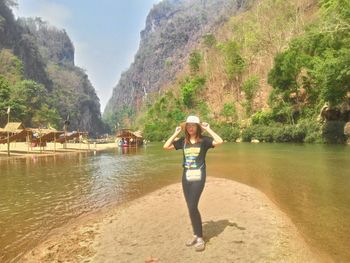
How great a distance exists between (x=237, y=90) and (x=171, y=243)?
268 ft

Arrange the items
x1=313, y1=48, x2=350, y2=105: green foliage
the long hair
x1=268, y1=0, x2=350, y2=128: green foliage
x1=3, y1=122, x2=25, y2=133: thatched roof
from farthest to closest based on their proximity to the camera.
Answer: x1=3, y1=122, x2=25, y2=133: thatched roof → x1=268, y1=0, x2=350, y2=128: green foliage → x1=313, y1=48, x2=350, y2=105: green foliage → the long hair

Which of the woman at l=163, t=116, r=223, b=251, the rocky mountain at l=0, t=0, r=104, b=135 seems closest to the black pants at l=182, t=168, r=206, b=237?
the woman at l=163, t=116, r=223, b=251

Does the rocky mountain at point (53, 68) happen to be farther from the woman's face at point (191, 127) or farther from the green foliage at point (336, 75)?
the woman's face at point (191, 127)

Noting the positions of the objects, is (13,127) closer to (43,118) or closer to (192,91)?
(43,118)

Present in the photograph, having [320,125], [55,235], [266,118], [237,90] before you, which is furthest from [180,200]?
[237,90]

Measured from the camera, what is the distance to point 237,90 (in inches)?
3391

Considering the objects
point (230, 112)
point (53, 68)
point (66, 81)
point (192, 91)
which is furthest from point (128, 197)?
point (53, 68)

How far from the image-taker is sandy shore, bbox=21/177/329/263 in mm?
5969

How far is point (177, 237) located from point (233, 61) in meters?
81.4

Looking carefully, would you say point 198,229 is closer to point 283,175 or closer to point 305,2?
point 283,175

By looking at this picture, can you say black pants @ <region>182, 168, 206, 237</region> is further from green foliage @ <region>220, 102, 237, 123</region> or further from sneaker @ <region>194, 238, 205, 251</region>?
green foliage @ <region>220, 102, 237, 123</region>

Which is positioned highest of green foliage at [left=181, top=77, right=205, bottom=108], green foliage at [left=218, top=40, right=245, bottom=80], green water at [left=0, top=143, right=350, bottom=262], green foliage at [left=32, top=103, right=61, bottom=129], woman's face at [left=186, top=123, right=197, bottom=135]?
green foliage at [left=218, top=40, right=245, bottom=80]

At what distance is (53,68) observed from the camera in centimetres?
15550

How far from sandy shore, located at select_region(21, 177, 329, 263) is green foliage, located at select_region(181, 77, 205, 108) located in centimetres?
8258
